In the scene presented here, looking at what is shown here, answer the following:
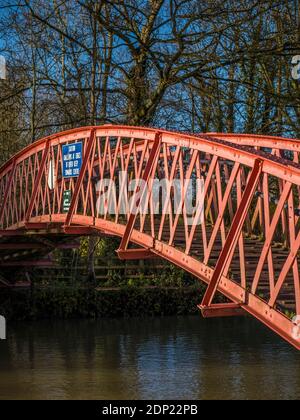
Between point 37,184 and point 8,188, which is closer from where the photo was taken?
point 37,184

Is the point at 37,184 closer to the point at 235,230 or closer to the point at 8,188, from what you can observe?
the point at 8,188

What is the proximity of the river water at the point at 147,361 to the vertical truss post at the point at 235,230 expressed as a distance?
171 inches

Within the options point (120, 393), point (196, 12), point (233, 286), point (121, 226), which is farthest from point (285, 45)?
point (233, 286)

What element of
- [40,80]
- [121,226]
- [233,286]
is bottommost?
[233,286]

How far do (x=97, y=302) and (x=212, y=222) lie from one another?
11502 mm

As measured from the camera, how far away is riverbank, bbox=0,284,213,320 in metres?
25.1

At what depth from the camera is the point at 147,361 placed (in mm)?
18641

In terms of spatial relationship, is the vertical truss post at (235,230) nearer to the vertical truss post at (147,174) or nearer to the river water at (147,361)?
the vertical truss post at (147,174)

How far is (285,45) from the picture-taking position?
846 inches

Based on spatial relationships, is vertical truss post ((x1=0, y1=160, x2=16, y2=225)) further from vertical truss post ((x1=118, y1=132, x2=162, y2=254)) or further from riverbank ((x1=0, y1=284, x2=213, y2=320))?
vertical truss post ((x1=118, y1=132, x2=162, y2=254))

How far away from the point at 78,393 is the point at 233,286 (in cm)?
554

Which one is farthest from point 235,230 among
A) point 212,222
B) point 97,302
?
point 97,302

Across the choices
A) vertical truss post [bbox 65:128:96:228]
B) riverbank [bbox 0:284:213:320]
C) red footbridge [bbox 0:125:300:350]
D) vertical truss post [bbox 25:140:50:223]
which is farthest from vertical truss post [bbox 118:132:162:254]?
riverbank [bbox 0:284:213:320]
